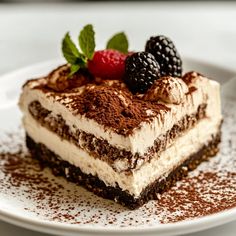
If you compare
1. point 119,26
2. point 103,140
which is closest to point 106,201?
point 103,140

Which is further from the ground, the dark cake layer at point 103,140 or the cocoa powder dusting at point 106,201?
the dark cake layer at point 103,140

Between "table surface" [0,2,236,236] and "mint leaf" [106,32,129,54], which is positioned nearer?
"mint leaf" [106,32,129,54]

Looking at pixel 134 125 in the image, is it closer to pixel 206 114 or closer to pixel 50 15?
pixel 206 114

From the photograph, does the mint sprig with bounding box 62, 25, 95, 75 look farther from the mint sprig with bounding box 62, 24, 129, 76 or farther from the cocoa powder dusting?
the cocoa powder dusting

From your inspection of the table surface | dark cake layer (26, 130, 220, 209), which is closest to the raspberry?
dark cake layer (26, 130, 220, 209)

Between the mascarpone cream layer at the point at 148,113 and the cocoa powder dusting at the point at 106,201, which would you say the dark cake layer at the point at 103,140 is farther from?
the cocoa powder dusting at the point at 106,201

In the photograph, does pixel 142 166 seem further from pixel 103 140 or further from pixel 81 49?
pixel 81 49

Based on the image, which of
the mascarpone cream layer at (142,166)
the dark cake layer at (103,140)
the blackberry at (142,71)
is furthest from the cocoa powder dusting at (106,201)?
the blackberry at (142,71)
